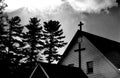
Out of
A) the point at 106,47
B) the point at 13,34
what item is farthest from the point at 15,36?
the point at 106,47

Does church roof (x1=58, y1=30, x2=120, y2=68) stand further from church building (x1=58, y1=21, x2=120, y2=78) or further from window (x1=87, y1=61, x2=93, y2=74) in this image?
window (x1=87, y1=61, x2=93, y2=74)

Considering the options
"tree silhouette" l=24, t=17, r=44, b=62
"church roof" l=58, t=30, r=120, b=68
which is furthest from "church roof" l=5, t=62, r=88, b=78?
"tree silhouette" l=24, t=17, r=44, b=62

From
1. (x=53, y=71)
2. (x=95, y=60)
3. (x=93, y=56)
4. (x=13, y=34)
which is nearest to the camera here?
(x=53, y=71)

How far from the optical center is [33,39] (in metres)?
44.9

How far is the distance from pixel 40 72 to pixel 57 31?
2480cm

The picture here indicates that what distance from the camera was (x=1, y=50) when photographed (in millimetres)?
35688

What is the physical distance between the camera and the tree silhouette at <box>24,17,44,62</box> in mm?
43250

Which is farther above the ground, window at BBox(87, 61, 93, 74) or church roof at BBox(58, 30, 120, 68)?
church roof at BBox(58, 30, 120, 68)

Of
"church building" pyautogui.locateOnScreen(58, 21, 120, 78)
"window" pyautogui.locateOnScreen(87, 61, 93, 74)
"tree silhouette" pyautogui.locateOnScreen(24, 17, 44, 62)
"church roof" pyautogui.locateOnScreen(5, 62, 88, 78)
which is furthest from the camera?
"tree silhouette" pyautogui.locateOnScreen(24, 17, 44, 62)

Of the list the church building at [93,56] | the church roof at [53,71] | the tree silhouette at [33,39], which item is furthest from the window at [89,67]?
the tree silhouette at [33,39]

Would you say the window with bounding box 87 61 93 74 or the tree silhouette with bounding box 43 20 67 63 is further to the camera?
the tree silhouette with bounding box 43 20 67 63

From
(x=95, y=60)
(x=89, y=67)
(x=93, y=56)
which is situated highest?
(x=93, y=56)

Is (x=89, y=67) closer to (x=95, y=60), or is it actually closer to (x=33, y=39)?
(x=95, y=60)

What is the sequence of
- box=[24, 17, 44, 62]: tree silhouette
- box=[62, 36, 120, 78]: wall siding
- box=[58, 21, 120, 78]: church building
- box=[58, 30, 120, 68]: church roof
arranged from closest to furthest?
box=[62, 36, 120, 78]: wall siding → box=[58, 21, 120, 78]: church building → box=[58, 30, 120, 68]: church roof → box=[24, 17, 44, 62]: tree silhouette
